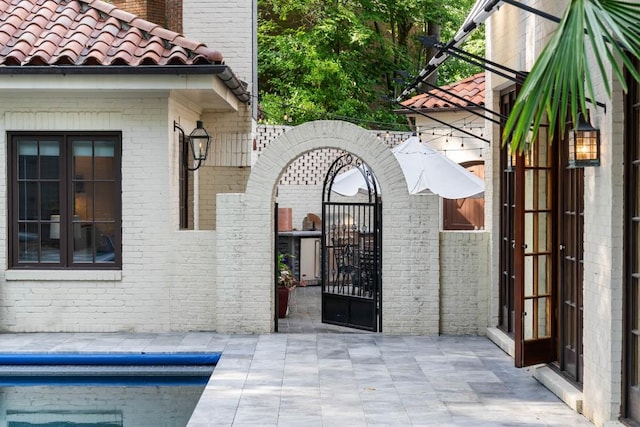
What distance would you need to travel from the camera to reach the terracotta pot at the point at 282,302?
43.9 ft

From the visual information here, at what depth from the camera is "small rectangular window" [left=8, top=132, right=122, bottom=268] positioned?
12086 millimetres

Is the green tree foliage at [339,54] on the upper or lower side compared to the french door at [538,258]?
upper

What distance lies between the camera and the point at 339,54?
26734 mm

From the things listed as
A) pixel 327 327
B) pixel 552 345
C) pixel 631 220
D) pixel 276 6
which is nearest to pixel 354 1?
pixel 276 6

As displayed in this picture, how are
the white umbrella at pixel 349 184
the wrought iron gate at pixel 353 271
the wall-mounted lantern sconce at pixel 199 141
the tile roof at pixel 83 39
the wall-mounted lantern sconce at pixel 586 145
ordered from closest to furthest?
the wall-mounted lantern sconce at pixel 586 145, the tile roof at pixel 83 39, the wrought iron gate at pixel 353 271, the wall-mounted lantern sconce at pixel 199 141, the white umbrella at pixel 349 184

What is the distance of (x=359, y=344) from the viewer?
1138 centimetres

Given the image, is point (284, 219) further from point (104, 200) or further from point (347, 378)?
point (347, 378)

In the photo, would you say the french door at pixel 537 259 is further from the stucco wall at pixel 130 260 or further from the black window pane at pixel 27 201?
the black window pane at pixel 27 201

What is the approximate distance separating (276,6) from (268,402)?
19.9 meters

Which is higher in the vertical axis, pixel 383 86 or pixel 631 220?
pixel 383 86

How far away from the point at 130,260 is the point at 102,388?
8.76 feet

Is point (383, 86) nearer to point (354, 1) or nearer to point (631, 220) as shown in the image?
point (354, 1)

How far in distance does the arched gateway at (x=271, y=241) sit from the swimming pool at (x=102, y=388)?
1.60 meters

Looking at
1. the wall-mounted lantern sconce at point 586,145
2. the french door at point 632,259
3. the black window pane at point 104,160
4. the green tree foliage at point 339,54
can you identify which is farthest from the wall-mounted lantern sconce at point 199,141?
the green tree foliage at point 339,54
